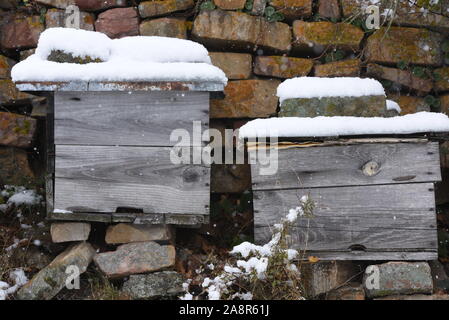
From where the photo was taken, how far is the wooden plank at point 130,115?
153 inches

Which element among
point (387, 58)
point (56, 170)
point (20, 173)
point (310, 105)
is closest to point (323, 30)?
point (387, 58)

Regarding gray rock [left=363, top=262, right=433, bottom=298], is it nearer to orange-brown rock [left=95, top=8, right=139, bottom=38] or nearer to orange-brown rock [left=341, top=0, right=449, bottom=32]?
orange-brown rock [left=341, top=0, right=449, bottom=32]

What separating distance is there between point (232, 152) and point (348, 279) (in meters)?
1.74

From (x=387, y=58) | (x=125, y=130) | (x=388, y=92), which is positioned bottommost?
(x=125, y=130)

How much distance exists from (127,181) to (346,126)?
1806 millimetres

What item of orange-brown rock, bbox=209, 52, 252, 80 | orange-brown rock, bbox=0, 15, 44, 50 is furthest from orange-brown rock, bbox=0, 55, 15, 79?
orange-brown rock, bbox=209, 52, 252, 80

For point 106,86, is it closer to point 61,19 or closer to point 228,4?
point 61,19

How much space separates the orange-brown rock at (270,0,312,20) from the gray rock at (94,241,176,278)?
2682 millimetres

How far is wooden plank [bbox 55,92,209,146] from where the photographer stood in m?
3.90

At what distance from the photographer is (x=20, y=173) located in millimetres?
4941

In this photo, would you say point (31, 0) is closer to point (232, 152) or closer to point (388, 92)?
point (232, 152)

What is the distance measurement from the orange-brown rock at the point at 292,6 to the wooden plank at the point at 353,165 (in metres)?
1.82

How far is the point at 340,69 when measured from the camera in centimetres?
498

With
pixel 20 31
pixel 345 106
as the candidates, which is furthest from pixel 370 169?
pixel 20 31
